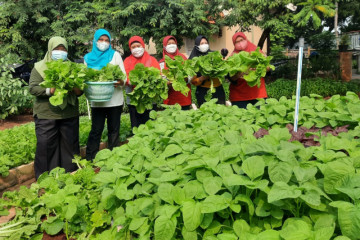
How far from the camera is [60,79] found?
10.3 feet

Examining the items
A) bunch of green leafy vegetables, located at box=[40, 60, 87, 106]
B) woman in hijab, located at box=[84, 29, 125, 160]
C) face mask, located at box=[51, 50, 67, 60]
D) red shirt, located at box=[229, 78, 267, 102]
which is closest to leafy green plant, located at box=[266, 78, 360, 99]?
red shirt, located at box=[229, 78, 267, 102]

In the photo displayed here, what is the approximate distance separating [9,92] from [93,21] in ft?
18.6

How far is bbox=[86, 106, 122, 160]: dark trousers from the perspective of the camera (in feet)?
13.0

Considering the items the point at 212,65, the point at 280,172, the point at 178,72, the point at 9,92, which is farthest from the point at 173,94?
the point at 9,92

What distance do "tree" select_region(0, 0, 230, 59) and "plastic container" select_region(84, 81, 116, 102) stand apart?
761cm

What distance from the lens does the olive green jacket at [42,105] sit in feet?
11.2

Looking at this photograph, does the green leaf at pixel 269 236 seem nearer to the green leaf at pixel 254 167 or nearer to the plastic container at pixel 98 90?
the green leaf at pixel 254 167

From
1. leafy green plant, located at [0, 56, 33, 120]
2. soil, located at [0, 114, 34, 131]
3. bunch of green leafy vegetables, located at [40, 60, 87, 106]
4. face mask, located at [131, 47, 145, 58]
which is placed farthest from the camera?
soil, located at [0, 114, 34, 131]

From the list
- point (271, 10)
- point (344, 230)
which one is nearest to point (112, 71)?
point (344, 230)

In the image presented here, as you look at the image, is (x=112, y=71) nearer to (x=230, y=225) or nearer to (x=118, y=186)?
(x=118, y=186)

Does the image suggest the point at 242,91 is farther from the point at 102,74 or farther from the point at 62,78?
the point at 62,78

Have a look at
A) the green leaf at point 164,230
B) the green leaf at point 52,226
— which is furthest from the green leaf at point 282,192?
the green leaf at point 52,226

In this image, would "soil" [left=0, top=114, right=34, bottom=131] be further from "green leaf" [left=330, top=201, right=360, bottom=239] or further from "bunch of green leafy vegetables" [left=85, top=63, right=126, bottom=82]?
"green leaf" [left=330, top=201, right=360, bottom=239]

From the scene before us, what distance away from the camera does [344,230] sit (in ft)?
3.41
